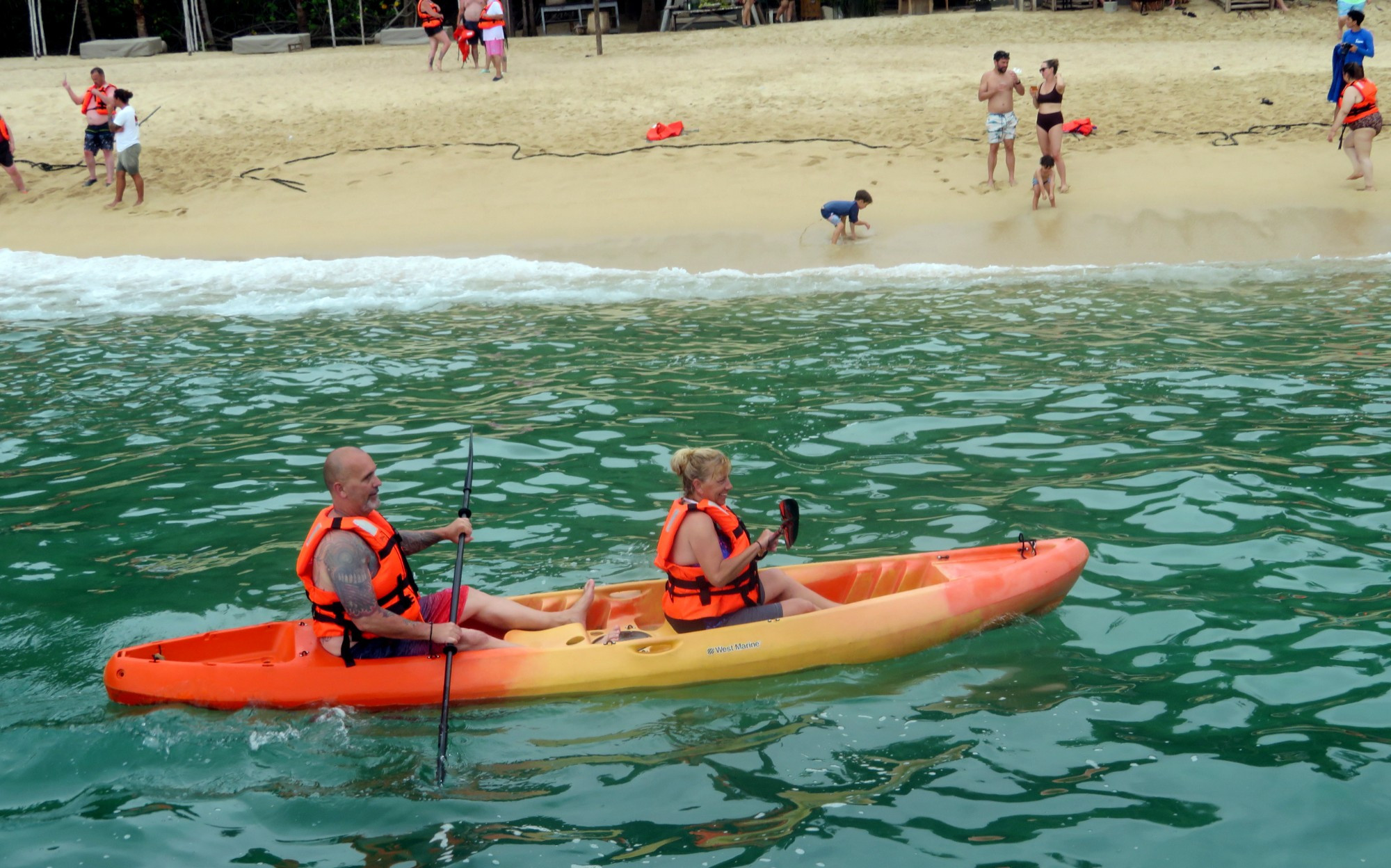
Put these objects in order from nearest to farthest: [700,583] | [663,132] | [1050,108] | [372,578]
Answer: [372,578] < [700,583] < [1050,108] < [663,132]

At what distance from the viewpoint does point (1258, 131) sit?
16.9m

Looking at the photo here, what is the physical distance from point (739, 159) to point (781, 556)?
11.8 meters

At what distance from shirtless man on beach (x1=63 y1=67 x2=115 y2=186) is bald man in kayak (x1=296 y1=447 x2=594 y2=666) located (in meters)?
14.6

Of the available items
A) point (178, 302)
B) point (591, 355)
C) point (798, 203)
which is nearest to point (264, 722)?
point (591, 355)

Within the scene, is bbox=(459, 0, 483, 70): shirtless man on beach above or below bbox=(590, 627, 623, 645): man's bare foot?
above

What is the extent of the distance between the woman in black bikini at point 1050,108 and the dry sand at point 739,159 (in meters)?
0.77

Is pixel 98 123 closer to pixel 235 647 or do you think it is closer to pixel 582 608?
pixel 235 647

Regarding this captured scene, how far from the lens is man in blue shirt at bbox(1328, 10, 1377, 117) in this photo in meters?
14.7

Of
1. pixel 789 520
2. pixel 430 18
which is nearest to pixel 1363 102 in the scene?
pixel 789 520

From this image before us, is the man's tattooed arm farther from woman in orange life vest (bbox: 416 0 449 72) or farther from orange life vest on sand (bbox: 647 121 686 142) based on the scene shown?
woman in orange life vest (bbox: 416 0 449 72)

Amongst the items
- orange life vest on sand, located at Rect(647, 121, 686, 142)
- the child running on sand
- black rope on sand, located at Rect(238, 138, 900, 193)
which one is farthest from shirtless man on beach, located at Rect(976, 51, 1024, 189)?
orange life vest on sand, located at Rect(647, 121, 686, 142)

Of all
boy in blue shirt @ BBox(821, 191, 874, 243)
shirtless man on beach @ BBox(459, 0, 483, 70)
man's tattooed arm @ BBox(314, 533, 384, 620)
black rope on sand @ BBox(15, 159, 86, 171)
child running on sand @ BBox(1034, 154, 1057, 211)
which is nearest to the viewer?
man's tattooed arm @ BBox(314, 533, 384, 620)

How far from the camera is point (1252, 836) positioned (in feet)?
13.5

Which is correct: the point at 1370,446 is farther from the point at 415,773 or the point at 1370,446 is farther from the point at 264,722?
the point at 264,722
